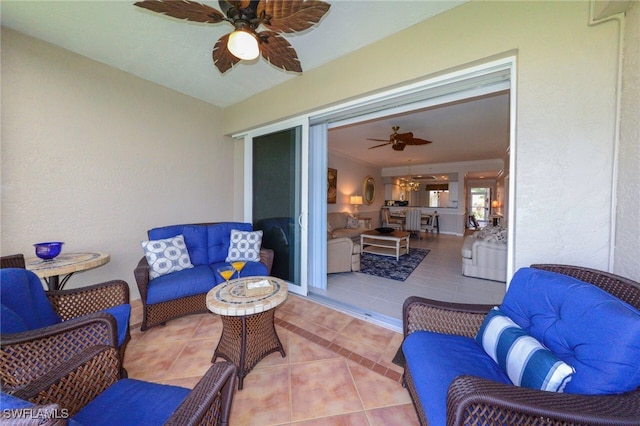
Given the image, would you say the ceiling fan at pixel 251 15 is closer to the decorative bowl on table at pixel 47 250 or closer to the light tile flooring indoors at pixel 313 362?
the decorative bowl on table at pixel 47 250

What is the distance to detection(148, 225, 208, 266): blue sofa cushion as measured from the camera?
8.95 ft

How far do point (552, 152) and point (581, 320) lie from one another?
113 centimetres

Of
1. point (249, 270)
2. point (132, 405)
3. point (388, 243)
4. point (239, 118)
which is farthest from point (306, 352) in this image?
point (388, 243)

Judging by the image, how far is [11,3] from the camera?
181 centimetres

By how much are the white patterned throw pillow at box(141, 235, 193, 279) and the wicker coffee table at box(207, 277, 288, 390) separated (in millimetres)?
933

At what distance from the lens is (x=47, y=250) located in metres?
1.94

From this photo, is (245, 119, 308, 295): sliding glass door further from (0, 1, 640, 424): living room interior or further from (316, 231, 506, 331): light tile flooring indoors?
(316, 231, 506, 331): light tile flooring indoors

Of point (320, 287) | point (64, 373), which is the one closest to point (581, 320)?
point (64, 373)

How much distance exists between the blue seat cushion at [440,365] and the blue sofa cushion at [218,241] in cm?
240

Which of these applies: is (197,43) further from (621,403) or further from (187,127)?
(621,403)

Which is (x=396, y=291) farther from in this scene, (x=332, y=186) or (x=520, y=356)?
(x=332, y=186)

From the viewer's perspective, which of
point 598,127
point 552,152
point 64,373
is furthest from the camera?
point 552,152

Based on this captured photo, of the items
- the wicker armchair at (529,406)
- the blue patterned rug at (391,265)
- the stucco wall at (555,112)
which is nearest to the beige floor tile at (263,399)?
the wicker armchair at (529,406)

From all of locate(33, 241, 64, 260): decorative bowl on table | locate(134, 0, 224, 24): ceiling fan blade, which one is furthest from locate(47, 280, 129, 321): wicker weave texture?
locate(134, 0, 224, 24): ceiling fan blade
